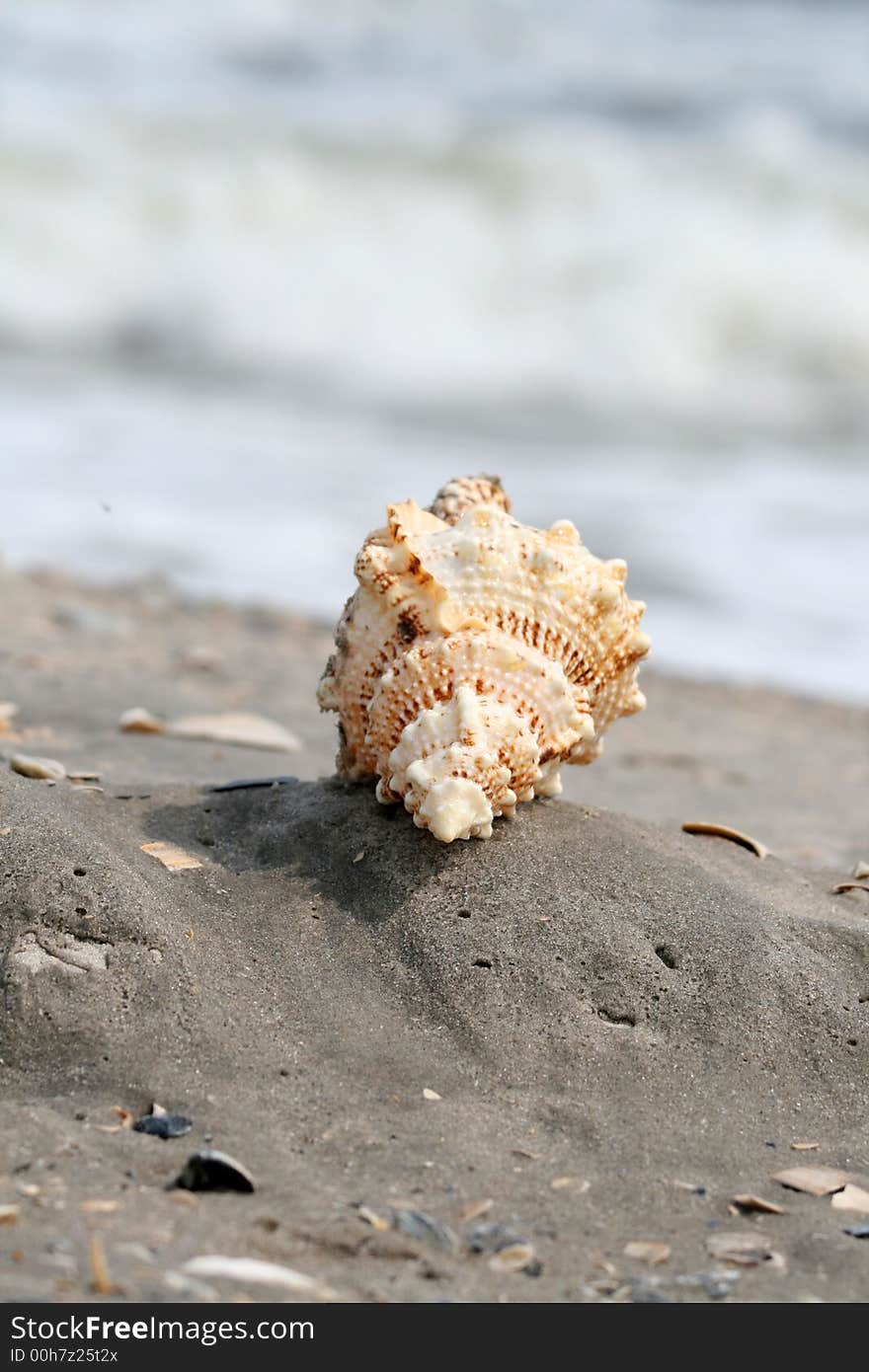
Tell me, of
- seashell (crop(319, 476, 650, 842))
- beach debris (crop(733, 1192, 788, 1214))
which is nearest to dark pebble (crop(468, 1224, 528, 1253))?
beach debris (crop(733, 1192, 788, 1214))

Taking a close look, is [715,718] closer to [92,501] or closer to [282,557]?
[282,557]

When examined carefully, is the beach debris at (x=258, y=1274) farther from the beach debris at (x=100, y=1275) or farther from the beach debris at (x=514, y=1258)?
the beach debris at (x=514, y=1258)

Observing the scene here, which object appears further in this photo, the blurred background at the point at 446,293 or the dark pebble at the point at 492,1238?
the blurred background at the point at 446,293

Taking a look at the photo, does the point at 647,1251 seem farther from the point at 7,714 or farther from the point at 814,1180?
the point at 7,714

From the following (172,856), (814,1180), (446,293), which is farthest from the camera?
(446,293)

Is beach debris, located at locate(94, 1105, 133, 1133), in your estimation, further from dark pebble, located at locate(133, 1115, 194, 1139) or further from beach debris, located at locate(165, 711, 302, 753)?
beach debris, located at locate(165, 711, 302, 753)

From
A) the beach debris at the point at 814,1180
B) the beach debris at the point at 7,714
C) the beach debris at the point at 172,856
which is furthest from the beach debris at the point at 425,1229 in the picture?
the beach debris at the point at 7,714

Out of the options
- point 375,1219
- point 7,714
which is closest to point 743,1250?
point 375,1219
